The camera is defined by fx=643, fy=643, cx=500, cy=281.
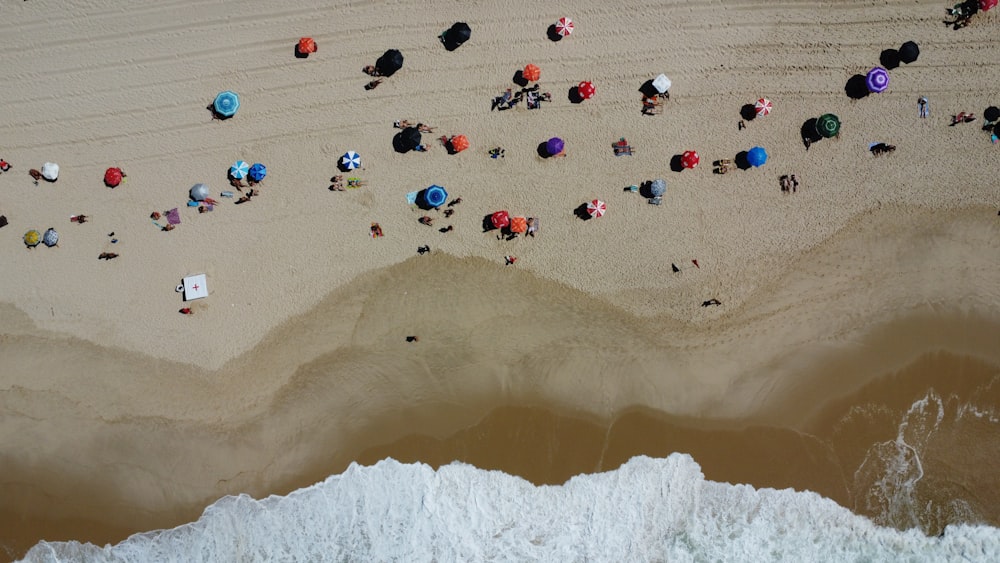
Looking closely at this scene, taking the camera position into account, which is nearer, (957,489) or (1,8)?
(957,489)

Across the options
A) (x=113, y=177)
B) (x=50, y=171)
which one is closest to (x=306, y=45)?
(x=113, y=177)

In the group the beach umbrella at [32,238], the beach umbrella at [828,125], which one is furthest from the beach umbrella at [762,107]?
the beach umbrella at [32,238]

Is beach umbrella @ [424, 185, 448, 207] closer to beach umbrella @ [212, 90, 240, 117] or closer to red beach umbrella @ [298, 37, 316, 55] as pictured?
red beach umbrella @ [298, 37, 316, 55]

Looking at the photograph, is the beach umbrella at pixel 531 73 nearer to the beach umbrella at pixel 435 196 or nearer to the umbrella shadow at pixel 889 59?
the beach umbrella at pixel 435 196

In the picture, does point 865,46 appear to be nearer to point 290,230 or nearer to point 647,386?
point 647,386

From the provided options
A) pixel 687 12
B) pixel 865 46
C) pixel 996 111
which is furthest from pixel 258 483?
pixel 996 111

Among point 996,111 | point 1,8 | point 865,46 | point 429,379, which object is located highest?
point 1,8
